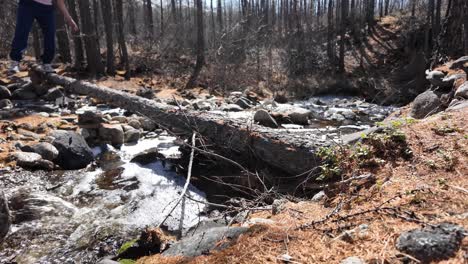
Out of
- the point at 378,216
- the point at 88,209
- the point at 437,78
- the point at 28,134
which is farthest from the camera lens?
the point at 28,134

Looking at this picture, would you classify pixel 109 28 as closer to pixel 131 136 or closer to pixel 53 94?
pixel 53 94

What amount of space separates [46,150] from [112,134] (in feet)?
5.79

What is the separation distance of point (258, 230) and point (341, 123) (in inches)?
395

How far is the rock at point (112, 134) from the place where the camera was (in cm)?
838

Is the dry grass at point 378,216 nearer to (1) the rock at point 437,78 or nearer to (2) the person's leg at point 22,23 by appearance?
(2) the person's leg at point 22,23

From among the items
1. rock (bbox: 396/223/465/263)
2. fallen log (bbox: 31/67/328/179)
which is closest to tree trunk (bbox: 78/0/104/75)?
fallen log (bbox: 31/67/328/179)

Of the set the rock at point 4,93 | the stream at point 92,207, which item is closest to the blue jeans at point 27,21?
the stream at point 92,207

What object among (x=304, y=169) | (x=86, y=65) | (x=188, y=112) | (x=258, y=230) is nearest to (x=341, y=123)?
(x=188, y=112)

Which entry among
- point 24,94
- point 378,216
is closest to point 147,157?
point 378,216

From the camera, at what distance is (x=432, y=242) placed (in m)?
2.00

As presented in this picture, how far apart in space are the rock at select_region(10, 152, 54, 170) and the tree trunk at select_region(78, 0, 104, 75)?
10.8 metres

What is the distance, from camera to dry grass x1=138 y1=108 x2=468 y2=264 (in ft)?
7.33

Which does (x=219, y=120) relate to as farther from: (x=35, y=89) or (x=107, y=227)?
(x=35, y=89)

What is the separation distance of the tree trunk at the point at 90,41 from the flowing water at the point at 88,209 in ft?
36.0
